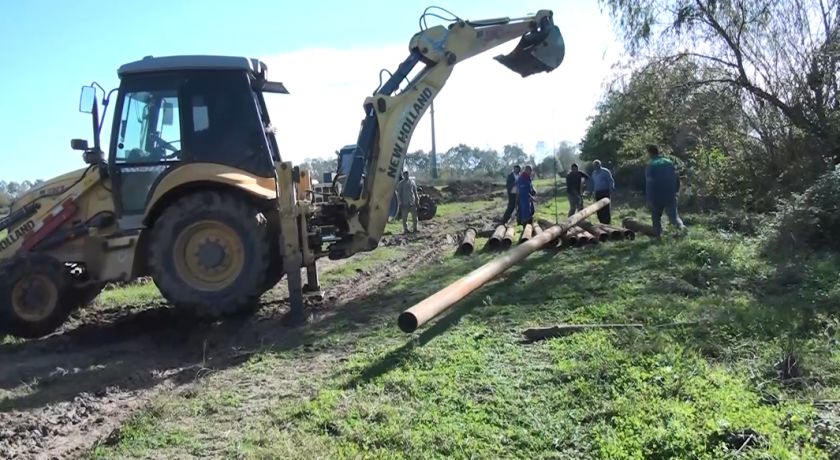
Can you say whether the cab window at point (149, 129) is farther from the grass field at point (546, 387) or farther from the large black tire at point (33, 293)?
the grass field at point (546, 387)

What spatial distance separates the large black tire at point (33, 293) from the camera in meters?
7.62

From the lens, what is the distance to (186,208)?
303 inches

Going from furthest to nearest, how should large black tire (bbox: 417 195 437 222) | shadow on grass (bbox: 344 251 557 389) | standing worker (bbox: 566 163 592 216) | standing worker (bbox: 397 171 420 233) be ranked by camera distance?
1. large black tire (bbox: 417 195 437 222)
2. standing worker (bbox: 397 171 420 233)
3. standing worker (bbox: 566 163 592 216)
4. shadow on grass (bbox: 344 251 557 389)

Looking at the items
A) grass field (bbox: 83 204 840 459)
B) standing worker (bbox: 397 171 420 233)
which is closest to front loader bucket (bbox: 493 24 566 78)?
grass field (bbox: 83 204 840 459)

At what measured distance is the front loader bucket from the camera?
9617 mm

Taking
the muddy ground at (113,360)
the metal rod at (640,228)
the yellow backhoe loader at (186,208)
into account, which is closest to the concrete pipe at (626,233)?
the metal rod at (640,228)

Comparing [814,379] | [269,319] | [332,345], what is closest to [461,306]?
[332,345]

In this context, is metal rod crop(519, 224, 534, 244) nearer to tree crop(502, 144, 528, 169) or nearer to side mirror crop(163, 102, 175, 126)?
side mirror crop(163, 102, 175, 126)

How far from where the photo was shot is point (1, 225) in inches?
326

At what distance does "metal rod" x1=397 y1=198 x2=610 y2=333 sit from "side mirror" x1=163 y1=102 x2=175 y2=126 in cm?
364

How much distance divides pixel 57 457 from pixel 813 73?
1563cm

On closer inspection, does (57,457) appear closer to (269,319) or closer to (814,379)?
(269,319)

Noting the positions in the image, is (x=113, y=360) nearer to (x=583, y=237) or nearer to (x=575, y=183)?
(x=583, y=237)

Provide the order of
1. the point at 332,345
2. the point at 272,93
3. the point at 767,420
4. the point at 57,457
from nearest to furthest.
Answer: the point at 767,420
the point at 57,457
the point at 332,345
the point at 272,93
